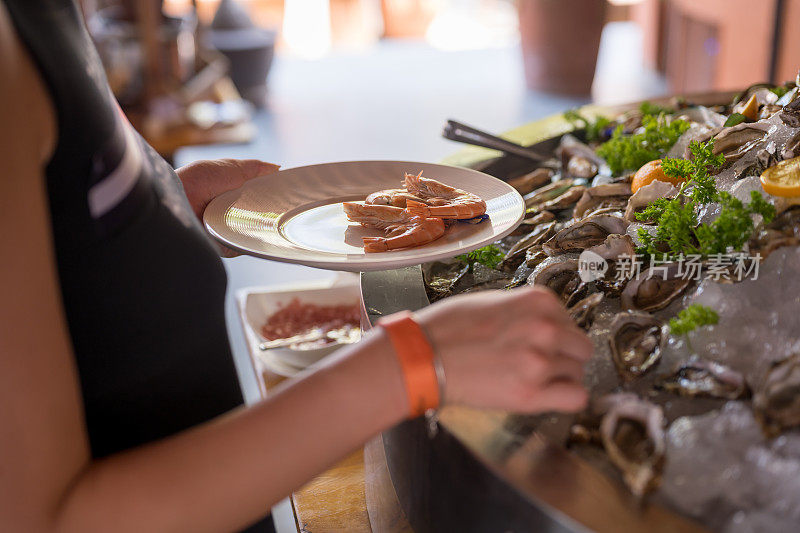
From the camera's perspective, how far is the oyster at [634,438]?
25.3 inches

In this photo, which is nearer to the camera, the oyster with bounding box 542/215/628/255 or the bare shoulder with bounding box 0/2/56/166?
the bare shoulder with bounding box 0/2/56/166

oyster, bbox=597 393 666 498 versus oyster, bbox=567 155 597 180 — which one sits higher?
oyster, bbox=567 155 597 180

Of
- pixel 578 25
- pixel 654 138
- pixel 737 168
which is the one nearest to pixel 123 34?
pixel 578 25

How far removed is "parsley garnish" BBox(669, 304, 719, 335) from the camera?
0.76 metres

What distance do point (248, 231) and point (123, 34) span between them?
4.12 meters

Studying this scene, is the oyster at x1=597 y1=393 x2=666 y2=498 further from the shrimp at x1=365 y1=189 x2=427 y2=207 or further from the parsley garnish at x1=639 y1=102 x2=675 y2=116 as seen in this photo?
the parsley garnish at x1=639 y1=102 x2=675 y2=116

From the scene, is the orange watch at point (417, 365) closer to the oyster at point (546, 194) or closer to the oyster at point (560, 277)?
the oyster at point (560, 277)

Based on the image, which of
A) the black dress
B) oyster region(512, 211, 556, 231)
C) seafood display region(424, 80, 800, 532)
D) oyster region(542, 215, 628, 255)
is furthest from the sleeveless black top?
oyster region(512, 211, 556, 231)

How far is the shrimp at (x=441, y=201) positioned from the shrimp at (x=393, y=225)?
2cm

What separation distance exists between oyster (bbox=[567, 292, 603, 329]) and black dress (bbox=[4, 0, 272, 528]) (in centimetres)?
41

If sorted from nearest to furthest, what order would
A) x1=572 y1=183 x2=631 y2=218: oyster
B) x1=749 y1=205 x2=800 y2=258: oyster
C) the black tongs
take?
1. x1=749 y1=205 x2=800 y2=258: oyster
2. x1=572 y1=183 x2=631 y2=218: oyster
3. the black tongs

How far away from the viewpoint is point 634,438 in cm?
69

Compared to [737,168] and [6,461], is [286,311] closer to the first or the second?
[737,168]

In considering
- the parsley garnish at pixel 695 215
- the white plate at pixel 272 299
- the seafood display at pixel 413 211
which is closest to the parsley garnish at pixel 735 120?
the parsley garnish at pixel 695 215
